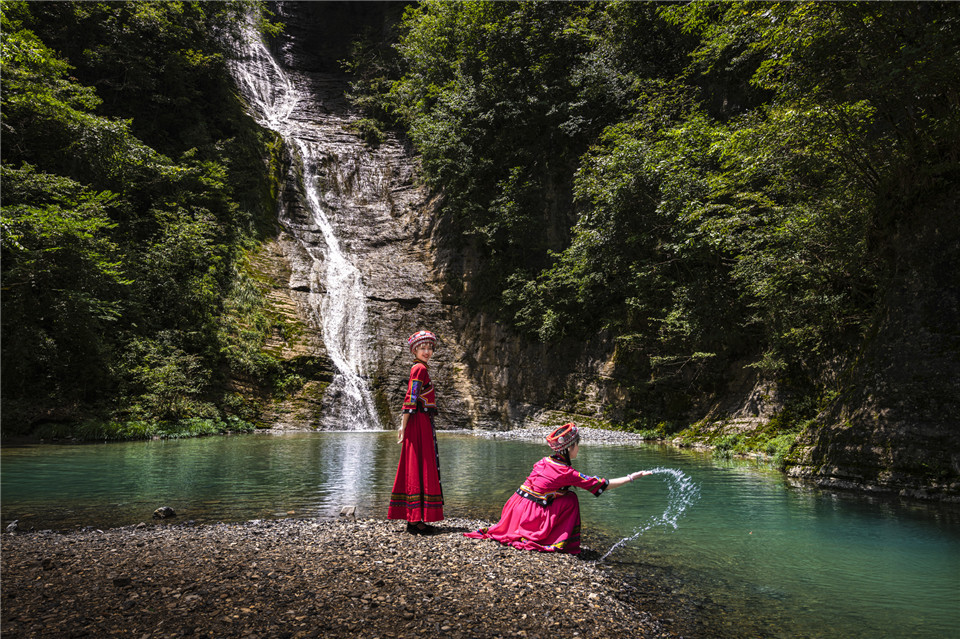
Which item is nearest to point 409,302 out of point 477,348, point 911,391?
point 477,348

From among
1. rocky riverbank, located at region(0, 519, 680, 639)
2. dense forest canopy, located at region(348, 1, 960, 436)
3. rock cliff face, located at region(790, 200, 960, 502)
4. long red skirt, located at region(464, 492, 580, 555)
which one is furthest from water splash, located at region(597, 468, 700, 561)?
dense forest canopy, located at region(348, 1, 960, 436)

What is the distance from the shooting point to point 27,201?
1605 cm

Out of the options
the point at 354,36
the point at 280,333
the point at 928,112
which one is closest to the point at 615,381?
the point at 928,112

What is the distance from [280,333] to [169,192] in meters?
8.70

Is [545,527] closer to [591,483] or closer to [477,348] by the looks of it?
[591,483]

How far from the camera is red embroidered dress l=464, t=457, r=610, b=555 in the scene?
4.94 m

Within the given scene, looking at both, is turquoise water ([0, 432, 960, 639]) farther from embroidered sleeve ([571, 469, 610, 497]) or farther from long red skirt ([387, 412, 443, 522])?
long red skirt ([387, 412, 443, 522])

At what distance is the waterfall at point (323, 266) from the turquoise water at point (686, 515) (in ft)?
32.4

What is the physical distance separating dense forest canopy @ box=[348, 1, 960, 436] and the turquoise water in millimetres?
3701

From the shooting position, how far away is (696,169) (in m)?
15.7

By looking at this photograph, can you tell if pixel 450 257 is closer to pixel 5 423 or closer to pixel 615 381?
pixel 615 381

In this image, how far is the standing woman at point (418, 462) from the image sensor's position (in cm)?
561

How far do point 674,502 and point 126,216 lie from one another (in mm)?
24407

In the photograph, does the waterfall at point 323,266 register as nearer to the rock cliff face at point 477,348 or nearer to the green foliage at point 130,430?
the rock cliff face at point 477,348
